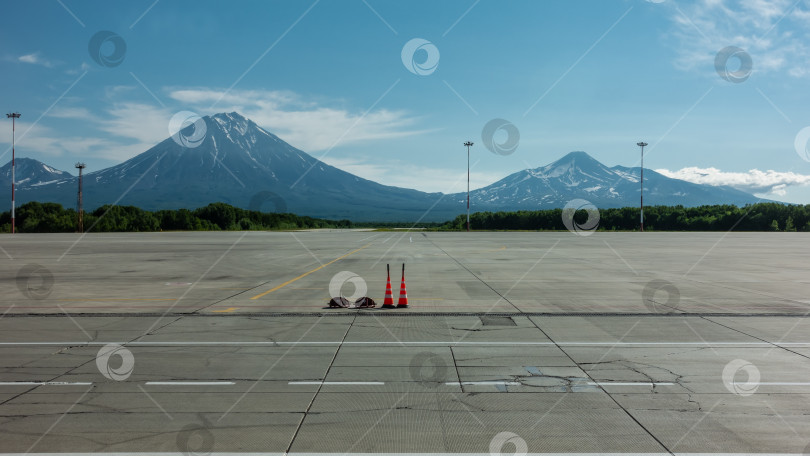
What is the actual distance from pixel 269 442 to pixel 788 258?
106 feet

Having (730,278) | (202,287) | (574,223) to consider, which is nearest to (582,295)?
(730,278)

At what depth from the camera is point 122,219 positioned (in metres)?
88.1

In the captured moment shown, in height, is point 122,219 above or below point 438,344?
above

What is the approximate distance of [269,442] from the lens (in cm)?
512

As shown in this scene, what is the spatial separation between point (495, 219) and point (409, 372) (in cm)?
10687
